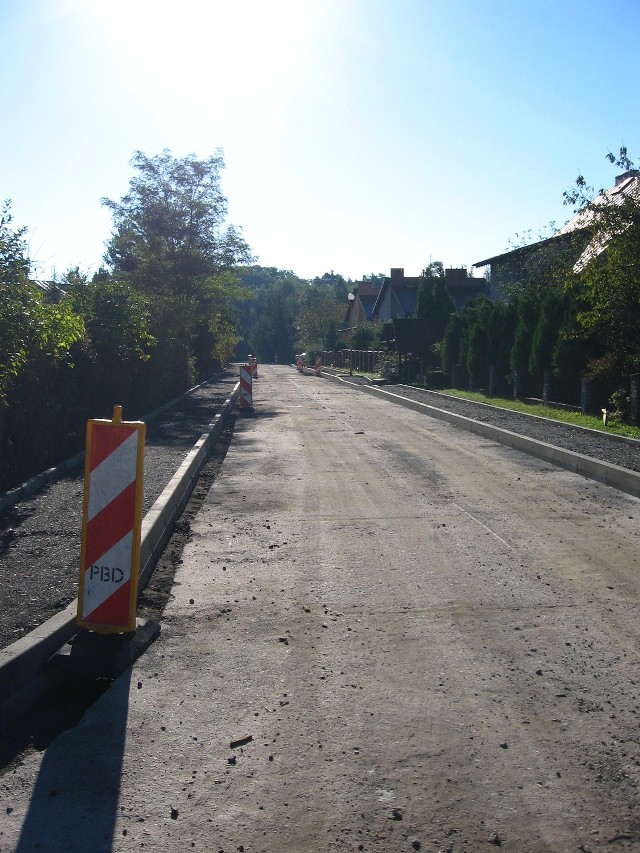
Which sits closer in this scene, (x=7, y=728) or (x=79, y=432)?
(x=7, y=728)

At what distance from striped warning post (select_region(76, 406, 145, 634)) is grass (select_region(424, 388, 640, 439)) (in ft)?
41.6

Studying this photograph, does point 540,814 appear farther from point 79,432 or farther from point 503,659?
point 79,432

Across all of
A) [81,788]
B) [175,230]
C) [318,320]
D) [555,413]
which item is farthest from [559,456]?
[318,320]

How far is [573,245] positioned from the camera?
21.2 meters

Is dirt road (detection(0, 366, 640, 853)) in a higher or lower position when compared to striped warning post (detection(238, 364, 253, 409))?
lower

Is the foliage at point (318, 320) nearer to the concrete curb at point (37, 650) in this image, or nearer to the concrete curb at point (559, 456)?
the concrete curb at point (559, 456)

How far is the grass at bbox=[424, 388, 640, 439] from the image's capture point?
1717cm

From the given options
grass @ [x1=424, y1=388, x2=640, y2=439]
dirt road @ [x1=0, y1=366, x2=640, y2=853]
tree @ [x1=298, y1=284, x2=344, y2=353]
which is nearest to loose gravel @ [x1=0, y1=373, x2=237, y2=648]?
dirt road @ [x1=0, y1=366, x2=640, y2=853]

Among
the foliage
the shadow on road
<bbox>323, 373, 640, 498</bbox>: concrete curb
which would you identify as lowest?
the shadow on road

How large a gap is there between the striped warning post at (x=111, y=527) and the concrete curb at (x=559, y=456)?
7606 mm

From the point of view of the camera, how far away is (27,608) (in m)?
5.82

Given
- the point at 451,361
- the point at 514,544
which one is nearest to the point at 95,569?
the point at 514,544

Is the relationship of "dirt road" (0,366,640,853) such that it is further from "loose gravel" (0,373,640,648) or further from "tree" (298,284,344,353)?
"tree" (298,284,344,353)

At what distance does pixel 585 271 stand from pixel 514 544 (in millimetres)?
11644
